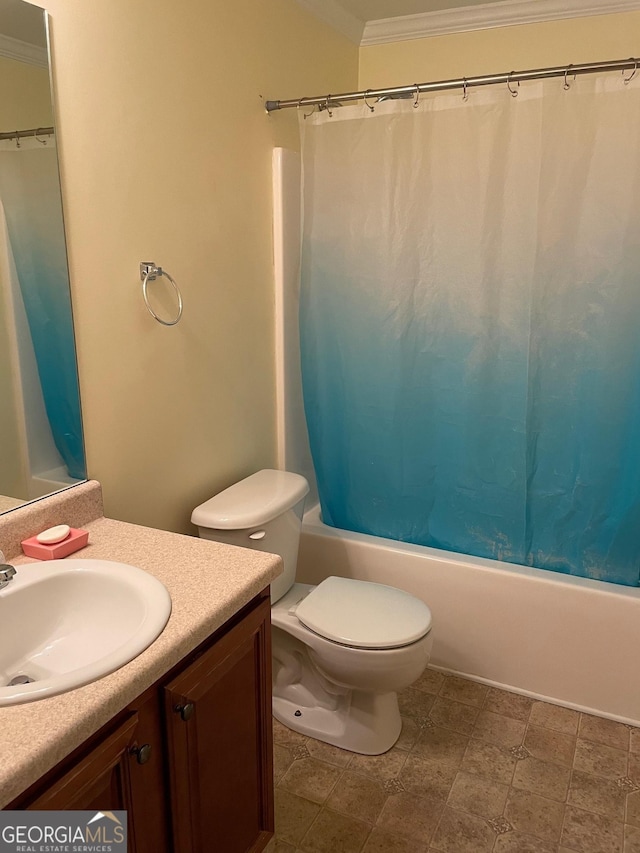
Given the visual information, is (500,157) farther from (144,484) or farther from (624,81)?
(144,484)

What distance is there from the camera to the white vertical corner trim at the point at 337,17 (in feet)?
7.57

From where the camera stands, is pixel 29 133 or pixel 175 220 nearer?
pixel 29 133

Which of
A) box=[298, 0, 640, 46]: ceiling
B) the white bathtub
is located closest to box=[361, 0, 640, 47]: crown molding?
box=[298, 0, 640, 46]: ceiling

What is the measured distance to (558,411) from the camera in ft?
6.53

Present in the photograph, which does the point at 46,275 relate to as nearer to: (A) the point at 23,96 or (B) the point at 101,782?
(A) the point at 23,96

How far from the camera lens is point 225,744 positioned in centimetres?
127

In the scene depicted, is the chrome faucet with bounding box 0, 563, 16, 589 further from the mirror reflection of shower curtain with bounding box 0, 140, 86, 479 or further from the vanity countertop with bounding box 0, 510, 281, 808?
the mirror reflection of shower curtain with bounding box 0, 140, 86, 479

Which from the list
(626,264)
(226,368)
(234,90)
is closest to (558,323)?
(626,264)

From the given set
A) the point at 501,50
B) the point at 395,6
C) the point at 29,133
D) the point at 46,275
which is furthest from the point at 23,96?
the point at 501,50

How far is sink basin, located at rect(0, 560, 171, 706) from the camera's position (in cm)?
114

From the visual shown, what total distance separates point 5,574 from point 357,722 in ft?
3.88

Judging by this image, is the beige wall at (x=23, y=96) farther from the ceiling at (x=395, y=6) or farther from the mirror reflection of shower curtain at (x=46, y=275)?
the ceiling at (x=395, y=6)

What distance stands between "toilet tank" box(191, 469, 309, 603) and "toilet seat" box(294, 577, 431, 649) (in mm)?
163

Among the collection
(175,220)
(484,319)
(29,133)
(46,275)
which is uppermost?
(29,133)
